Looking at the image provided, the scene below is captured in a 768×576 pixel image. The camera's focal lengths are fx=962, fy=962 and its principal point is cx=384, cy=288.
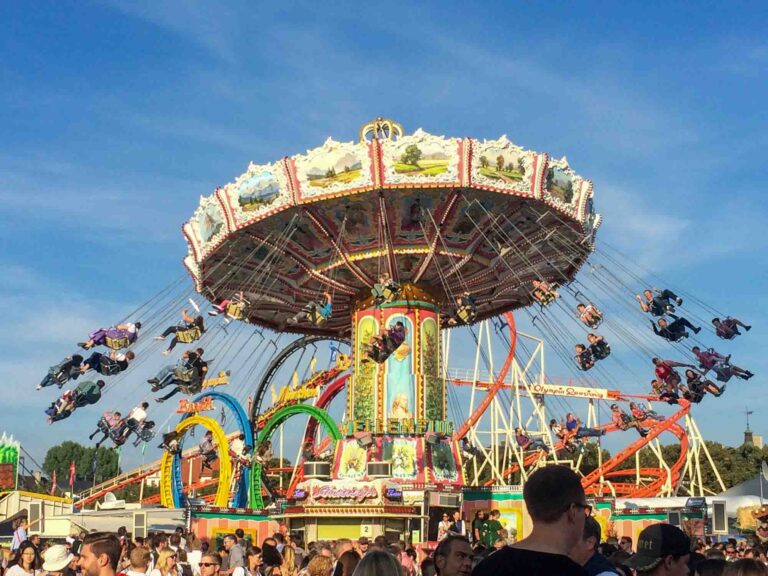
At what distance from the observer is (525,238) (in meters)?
26.9

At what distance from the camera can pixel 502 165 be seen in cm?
2389

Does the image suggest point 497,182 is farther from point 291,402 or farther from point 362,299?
point 291,402

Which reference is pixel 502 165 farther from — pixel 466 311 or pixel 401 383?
pixel 401 383

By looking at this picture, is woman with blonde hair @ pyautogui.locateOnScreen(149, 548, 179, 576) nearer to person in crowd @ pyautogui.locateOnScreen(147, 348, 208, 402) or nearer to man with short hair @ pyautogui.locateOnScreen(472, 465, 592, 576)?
man with short hair @ pyautogui.locateOnScreen(472, 465, 592, 576)

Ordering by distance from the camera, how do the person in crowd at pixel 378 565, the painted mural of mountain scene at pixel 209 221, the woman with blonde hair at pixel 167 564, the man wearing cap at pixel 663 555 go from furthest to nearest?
1. the painted mural of mountain scene at pixel 209 221
2. the woman with blonde hair at pixel 167 564
3. the man wearing cap at pixel 663 555
4. the person in crowd at pixel 378 565

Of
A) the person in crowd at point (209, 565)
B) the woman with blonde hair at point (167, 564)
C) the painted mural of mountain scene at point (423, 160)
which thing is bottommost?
the woman with blonde hair at point (167, 564)

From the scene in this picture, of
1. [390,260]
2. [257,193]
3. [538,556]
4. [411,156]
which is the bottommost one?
[538,556]

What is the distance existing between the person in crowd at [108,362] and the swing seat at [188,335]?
1.33 m

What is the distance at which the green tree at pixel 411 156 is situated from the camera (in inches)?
928

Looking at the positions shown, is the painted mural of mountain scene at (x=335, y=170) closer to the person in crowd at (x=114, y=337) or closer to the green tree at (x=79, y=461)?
the person in crowd at (x=114, y=337)

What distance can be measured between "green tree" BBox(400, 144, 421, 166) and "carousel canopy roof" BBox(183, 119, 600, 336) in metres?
0.05

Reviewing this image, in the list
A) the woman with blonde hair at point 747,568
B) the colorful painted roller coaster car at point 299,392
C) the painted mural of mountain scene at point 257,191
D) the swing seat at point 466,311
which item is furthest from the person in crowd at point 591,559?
the colorful painted roller coaster car at point 299,392

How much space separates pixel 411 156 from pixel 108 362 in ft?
30.2

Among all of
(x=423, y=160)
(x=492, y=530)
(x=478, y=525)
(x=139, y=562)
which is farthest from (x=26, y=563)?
(x=423, y=160)
